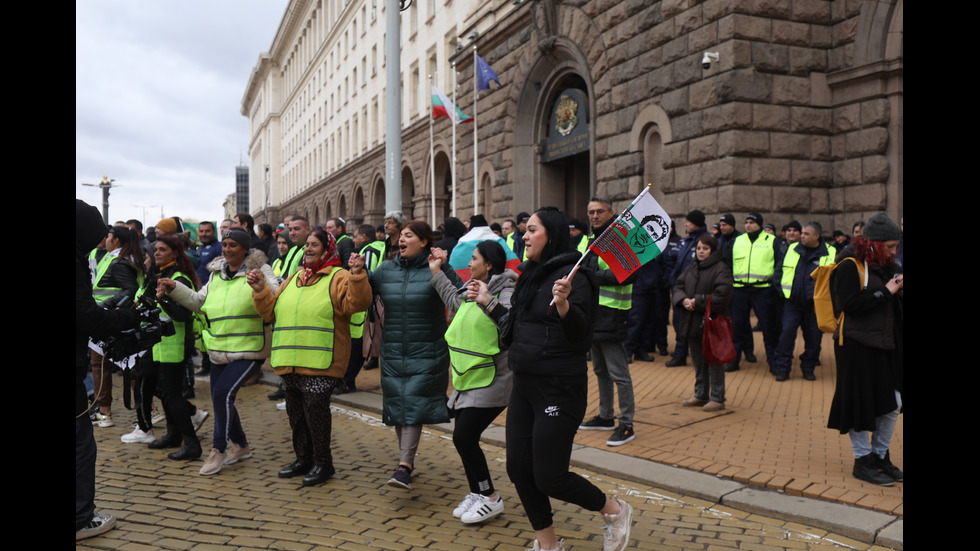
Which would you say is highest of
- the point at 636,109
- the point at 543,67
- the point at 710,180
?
the point at 543,67

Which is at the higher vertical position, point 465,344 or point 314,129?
point 314,129

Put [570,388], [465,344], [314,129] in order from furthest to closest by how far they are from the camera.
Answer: [314,129]
[465,344]
[570,388]

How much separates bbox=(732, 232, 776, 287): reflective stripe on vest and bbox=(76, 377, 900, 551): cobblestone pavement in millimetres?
5029

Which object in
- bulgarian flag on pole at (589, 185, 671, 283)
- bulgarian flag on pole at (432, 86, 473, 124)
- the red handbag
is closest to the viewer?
bulgarian flag on pole at (589, 185, 671, 283)

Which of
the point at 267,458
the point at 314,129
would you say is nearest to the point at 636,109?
the point at 267,458

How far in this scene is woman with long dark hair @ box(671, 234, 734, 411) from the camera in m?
7.50

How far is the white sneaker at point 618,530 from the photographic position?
3.95 meters

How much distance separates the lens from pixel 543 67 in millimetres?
17984

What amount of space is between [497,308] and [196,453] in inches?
127

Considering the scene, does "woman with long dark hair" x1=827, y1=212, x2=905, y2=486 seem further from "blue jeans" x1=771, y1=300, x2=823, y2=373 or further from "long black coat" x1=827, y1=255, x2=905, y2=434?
"blue jeans" x1=771, y1=300, x2=823, y2=373

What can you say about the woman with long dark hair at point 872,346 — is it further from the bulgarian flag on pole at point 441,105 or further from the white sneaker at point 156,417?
the bulgarian flag on pole at point 441,105

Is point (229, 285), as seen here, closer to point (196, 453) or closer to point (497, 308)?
point (196, 453)

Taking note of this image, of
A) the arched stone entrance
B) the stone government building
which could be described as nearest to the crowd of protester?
the stone government building

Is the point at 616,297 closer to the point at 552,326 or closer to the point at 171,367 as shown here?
the point at 552,326
